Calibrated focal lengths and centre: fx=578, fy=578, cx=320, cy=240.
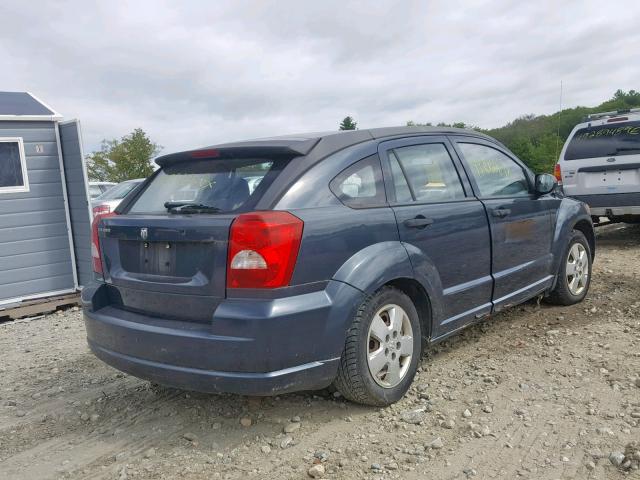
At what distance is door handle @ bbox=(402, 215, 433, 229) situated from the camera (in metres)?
3.50

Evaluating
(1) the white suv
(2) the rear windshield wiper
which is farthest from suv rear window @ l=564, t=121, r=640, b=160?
(2) the rear windshield wiper

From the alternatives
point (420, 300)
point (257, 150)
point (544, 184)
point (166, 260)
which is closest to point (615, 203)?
point (544, 184)

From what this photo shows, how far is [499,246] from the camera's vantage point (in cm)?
425

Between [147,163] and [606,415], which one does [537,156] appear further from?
[606,415]

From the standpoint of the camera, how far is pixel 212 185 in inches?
130

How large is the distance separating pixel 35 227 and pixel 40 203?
301mm

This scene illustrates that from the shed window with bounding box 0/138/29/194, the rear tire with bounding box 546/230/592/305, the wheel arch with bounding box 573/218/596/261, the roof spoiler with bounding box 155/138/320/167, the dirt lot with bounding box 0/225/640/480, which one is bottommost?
the dirt lot with bounding box 0/225/640/480

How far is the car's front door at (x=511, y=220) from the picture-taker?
4254 mm

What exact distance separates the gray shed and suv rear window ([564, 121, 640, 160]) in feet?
22.5

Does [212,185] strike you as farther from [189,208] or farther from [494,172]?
[494,172]

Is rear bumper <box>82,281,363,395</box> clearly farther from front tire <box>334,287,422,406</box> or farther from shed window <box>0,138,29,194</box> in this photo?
shed window <box>0,138,29,194</box>

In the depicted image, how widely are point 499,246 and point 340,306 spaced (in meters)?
1.75

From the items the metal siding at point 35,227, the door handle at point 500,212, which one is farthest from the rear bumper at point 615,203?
the metal siding at point 35,227

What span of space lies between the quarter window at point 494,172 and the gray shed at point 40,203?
4.75m
